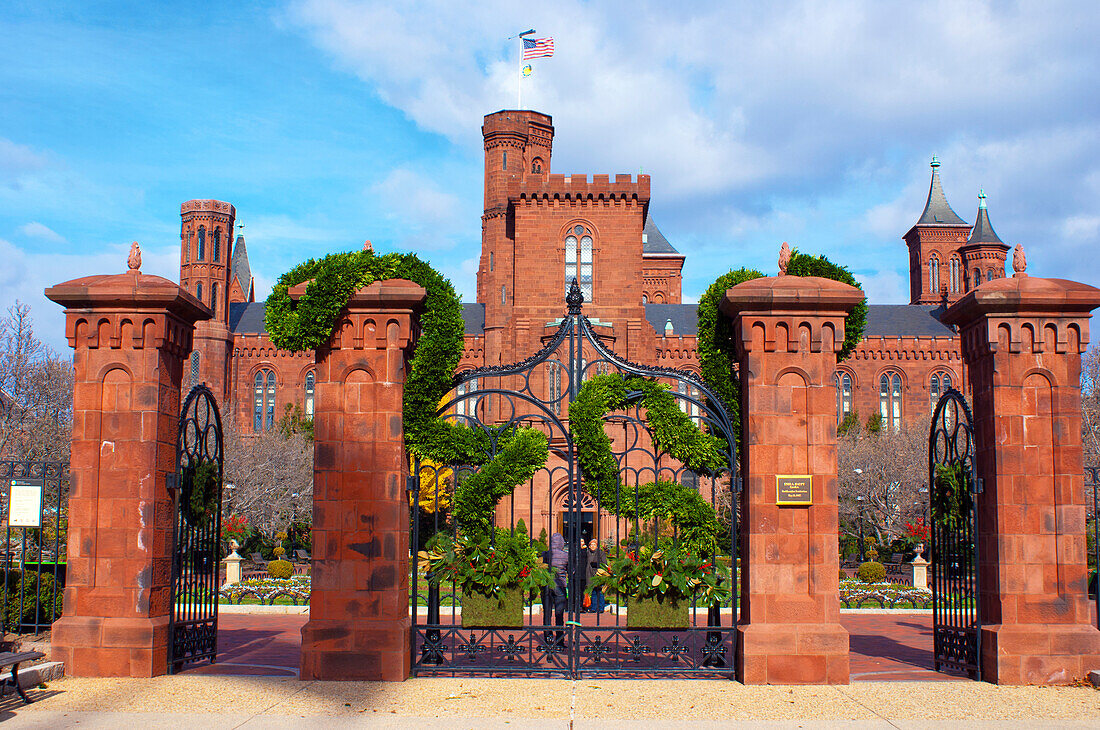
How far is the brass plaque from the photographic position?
916cm

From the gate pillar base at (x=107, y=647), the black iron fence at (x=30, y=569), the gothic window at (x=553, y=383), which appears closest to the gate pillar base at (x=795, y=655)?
the gate pillar base at (x=107, y=647)

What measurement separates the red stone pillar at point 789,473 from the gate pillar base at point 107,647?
20.2ft

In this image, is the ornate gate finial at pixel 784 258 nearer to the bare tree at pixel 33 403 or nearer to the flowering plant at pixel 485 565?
the flowering plant at pixel 485 565

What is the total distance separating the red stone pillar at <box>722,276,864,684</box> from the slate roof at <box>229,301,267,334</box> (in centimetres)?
5425

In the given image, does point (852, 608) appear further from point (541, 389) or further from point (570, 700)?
point (541, 389)

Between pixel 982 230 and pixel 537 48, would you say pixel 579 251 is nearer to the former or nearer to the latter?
pixel 537 48

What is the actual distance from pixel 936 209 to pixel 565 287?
49513mm

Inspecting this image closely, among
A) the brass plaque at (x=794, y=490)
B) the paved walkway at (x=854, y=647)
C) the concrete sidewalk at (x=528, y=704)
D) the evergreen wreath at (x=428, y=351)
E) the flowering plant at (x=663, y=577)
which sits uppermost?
the evergreen wreath at (x=428, y=351)

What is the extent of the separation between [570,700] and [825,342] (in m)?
4.58

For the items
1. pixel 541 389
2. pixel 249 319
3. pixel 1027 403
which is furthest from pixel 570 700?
pixel 249 319

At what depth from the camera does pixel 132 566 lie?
30.0 ft

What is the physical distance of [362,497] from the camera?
9.27 meters

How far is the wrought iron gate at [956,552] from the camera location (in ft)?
31.5

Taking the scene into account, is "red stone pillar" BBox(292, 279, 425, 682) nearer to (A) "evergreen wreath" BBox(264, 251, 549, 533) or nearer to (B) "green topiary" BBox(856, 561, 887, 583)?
(A) "evergreen wreath" BBox(264, 251, 549, 533)
